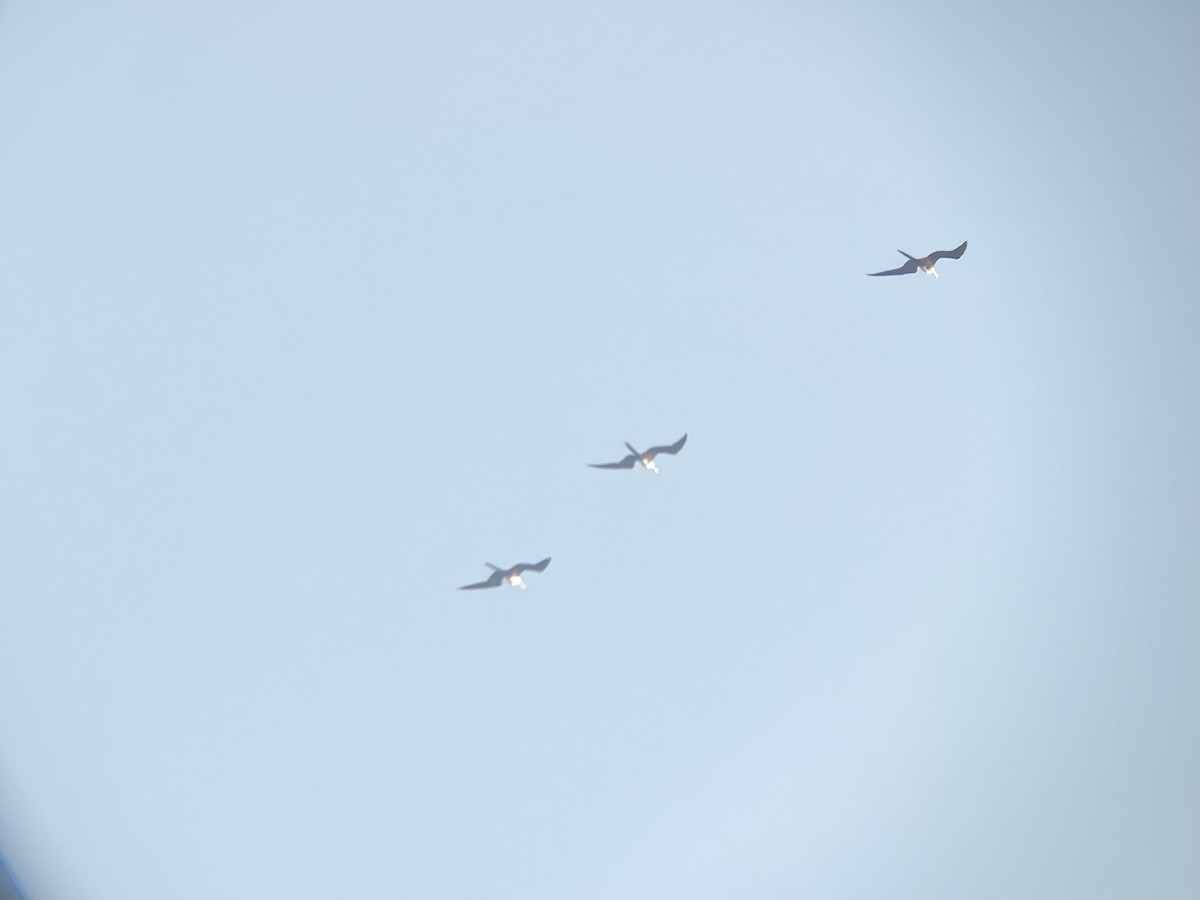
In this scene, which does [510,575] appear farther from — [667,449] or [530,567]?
[667,449]

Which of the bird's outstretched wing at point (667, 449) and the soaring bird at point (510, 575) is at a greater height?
the bird's outstretched wing at point (667, 449)

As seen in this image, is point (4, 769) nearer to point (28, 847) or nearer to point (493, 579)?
point (28, 847)

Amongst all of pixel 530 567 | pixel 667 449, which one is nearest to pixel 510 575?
→ pixel 530 567

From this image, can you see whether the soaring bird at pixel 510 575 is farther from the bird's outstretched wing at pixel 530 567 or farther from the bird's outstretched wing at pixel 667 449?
the bird's outstretched wing at pixel 667 449

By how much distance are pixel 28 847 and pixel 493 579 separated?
71.9ft

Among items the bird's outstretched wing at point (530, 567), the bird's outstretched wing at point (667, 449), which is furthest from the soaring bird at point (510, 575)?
the bird's outstretched wing at point (667, 449)

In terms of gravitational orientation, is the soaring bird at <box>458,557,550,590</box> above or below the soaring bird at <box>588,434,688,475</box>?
below

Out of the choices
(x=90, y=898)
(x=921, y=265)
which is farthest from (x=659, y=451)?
(x=90, y=898)

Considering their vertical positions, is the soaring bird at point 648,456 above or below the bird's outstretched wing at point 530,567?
above

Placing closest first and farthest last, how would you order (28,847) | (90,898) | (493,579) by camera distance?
(493,579)
(28,847)
(90,898)

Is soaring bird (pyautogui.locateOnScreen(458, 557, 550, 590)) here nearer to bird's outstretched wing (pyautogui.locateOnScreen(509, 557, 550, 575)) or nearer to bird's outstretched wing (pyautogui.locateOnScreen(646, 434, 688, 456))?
bird's outstretched wing (pyautogui.locateOnScreen(509, 557, 550, 575))

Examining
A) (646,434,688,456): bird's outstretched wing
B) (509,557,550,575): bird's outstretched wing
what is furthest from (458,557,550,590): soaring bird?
(646,434,688,456): bird's outstretched wing

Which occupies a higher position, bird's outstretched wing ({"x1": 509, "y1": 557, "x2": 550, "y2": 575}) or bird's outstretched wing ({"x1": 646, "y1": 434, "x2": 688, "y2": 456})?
bird's outstretched wing ({"x1": 646, "y1": 434, "x2": 688, "y2": 456})

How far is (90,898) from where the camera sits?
163 feet
